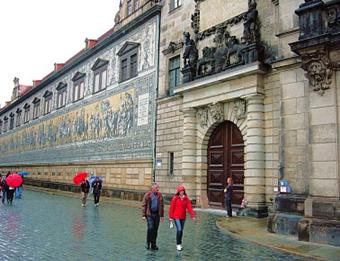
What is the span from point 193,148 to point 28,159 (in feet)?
117

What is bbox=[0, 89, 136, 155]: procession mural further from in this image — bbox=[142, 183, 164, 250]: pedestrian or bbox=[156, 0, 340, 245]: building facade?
bbox=[142, 183, 164, 250]: pedestrian

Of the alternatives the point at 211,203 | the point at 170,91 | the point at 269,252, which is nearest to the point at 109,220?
the point at 211,203

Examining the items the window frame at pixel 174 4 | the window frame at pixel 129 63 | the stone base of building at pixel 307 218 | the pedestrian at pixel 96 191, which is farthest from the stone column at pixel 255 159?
the window frame at pixel 129 63

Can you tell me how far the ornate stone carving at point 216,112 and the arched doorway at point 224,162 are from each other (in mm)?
424

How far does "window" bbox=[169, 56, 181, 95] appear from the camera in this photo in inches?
903

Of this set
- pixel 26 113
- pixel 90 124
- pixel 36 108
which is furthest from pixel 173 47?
pixel 26 113

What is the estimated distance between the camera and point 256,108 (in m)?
16.7

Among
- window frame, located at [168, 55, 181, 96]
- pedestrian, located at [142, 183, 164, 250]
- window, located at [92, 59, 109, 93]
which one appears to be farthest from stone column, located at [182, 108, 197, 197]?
window, located at [92, 59, 109, 93]

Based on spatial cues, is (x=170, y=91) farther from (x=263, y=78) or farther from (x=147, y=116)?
(x=263, y=78)

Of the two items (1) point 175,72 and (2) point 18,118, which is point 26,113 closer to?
(2) point 18,118

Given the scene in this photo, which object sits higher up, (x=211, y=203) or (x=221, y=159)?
(x=221, y=159)

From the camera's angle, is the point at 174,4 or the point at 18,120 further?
the point at 18,120

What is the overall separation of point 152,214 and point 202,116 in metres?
10.5

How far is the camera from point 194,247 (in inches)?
399
